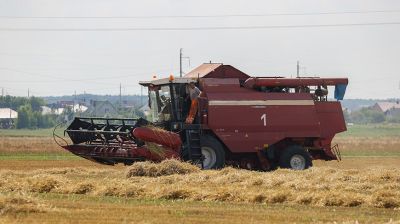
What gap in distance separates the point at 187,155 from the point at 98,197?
9.54 metres

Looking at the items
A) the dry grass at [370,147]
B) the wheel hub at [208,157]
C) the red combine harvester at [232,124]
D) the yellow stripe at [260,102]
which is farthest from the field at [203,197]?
the dry grass at [370,147]

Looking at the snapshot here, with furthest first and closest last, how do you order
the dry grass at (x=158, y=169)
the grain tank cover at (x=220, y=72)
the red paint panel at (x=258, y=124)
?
1. the grain tank cover at (x=220, y=72)
2. the red paint panel at (x=258, y=124)
3. the dry grass at (x=158, y=169)

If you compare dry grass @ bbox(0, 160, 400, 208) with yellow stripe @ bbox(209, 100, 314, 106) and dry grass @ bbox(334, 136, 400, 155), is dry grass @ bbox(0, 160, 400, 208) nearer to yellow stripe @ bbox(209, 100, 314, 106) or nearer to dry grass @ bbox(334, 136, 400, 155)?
yellow stripe @ bbox(209, 100, 314, 106)

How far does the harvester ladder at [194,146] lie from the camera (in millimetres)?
30984

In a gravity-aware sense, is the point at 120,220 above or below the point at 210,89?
below

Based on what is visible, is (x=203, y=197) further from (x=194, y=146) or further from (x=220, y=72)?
(x=220, y=72)

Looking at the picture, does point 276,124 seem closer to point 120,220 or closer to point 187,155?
point 187,155

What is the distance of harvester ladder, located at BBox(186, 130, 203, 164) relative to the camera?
102 feet

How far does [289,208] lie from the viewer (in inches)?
786

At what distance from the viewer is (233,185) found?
24344 mm

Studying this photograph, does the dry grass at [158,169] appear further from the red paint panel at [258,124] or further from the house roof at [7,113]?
the house roof at [7,113]

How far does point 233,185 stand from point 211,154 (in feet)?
23.1

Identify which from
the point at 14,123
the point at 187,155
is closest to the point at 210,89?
the point at 187,155

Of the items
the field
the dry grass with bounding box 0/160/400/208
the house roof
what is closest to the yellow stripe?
the dry grass with bounding box 0/160/400/208
